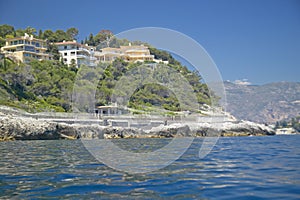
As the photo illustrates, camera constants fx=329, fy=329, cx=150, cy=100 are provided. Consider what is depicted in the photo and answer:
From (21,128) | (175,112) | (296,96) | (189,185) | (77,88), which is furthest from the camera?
(296,96)

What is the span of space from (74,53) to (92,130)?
39994mm

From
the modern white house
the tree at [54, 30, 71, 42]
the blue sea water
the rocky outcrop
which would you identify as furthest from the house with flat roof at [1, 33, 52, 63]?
the blue sea water

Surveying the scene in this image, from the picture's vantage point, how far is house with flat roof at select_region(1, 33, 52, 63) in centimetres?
5838

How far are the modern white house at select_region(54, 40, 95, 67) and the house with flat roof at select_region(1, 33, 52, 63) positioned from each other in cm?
507

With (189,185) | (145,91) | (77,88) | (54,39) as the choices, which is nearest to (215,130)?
(145,91)

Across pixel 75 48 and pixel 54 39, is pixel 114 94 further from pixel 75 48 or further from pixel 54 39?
pixel 54 39

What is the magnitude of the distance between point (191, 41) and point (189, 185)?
655 centimetres

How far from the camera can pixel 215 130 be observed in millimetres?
45719

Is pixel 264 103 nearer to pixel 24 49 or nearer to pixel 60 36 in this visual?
pixel 60 36

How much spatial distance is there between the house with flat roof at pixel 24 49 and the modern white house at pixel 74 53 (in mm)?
5066

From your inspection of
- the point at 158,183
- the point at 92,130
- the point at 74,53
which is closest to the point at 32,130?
the point at 92,130

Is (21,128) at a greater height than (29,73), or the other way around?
(29,73)

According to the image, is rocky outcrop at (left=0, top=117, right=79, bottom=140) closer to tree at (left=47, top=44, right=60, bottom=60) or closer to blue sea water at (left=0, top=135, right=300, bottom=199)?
blue sea water at (left=0, top=135, right=300, bottom=199)

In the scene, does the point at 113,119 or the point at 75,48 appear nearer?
the point at 113,119
